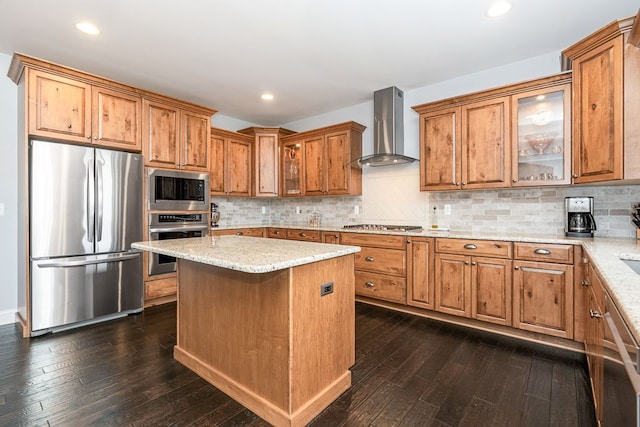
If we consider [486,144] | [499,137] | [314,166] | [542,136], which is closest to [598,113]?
[542,136]

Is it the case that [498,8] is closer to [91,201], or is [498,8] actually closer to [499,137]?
[499,137]

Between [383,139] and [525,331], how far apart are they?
8.43 ft

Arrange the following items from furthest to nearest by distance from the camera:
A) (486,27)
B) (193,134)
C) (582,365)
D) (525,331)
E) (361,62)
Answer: (193,134), (361,62), (525,331), (486,27), (582,365)

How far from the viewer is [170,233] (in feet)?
12.4

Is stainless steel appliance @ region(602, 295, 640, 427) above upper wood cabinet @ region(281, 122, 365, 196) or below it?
below

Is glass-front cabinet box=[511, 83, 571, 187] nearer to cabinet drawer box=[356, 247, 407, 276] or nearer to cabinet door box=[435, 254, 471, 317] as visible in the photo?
cabinet door box=[435, 254, 471, 317]

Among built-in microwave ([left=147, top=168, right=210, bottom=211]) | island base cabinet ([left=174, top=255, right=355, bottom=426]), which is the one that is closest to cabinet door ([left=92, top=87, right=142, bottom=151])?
built-in microwave ([left=147, top=168, right=210, bottom=211])

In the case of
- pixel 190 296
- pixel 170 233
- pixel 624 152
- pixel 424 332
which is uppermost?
pixel 624 152

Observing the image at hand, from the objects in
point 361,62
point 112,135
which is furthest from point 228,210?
point 361,62

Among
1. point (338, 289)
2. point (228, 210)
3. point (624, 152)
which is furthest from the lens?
point (228, 210)

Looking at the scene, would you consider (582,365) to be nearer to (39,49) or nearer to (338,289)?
(338,289)

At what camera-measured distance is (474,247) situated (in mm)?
2949

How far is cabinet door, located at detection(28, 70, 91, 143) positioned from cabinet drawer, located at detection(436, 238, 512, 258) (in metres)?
3.79

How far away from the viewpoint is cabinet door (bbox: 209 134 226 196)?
4.56 meters
